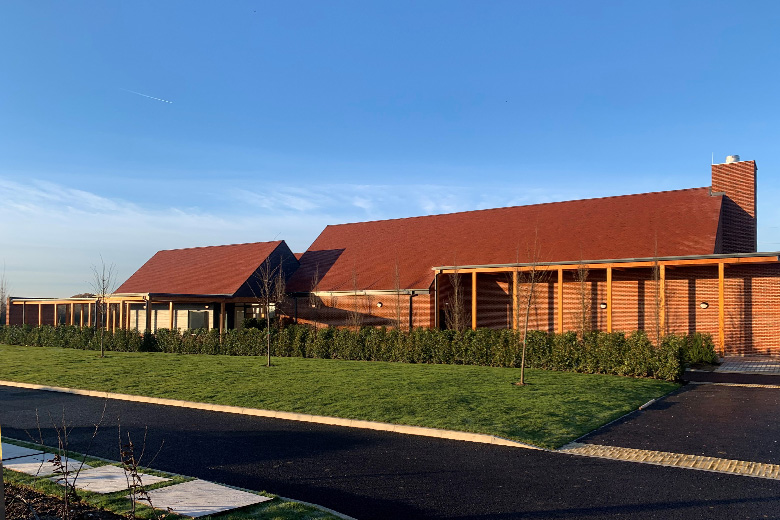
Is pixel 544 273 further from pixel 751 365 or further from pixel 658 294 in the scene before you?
pixel 751 365

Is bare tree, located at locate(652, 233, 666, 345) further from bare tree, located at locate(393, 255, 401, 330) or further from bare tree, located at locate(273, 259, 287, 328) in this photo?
bare tree, located at locate(273, 259, 287, 328)

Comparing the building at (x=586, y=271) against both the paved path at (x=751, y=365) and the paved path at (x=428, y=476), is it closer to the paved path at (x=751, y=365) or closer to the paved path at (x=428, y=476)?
the paved path at (x=751, y=365)

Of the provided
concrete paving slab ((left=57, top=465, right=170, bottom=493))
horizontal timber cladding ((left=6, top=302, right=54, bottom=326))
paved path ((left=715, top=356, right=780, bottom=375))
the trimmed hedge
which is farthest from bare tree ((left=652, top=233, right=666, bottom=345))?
horizontal timber cladding ((left=6, top=302, right=54, bottom=326))

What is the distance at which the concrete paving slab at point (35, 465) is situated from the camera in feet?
23.9

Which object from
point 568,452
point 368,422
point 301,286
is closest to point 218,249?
point 301,286

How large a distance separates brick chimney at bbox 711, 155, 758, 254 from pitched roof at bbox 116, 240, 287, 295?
799 inches

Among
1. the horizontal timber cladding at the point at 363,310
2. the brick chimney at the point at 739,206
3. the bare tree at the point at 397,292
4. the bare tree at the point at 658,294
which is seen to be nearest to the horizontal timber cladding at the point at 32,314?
the horizontal timber cladding at the point at 363,310

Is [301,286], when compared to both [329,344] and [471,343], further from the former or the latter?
[471,343]

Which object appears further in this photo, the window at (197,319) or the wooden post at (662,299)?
the window at (197,319)

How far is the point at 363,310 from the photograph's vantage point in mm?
27125

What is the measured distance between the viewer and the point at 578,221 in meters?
26.7

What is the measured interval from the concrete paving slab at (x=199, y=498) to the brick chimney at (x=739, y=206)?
911 inches

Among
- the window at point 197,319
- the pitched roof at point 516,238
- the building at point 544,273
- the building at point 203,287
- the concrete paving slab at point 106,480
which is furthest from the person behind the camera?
the window at point 197,319

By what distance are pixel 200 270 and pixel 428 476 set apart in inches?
1073
